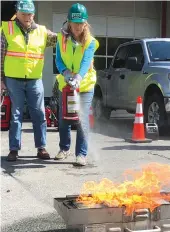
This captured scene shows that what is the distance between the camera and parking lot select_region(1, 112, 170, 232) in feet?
13.0

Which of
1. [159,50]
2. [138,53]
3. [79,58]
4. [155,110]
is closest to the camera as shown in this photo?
[79,58]

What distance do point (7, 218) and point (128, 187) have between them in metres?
1.16

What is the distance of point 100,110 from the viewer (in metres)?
11.2

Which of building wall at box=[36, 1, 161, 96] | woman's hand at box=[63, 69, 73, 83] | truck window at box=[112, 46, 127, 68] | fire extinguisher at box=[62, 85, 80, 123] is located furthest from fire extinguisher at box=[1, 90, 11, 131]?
building wall at box=[36, 1, 161, 96]

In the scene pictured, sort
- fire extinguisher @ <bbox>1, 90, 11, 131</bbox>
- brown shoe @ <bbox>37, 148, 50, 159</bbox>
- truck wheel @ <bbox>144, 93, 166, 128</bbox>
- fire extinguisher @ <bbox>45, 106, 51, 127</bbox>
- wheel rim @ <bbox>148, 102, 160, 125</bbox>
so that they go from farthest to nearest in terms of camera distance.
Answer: fire extinguisher @ <bbox>45, 106, 51, 127</bbox>, fire extinguisher @ <bbox>1, 90, 11, 131</bbox>, wheel rim @ <bbox>148, 102, 160, 125</bbox>, truck wheel @ <bbox>144, 93, 166, 128</bbox>, brown shoe @ <bbox>37, 148, 50, 159</bbox>

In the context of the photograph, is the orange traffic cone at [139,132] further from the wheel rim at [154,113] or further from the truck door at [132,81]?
the truck door at [132,81]

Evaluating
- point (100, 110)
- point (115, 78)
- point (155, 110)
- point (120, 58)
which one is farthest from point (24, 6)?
point (100, 110)

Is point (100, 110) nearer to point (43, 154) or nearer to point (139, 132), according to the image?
point (139, 132)

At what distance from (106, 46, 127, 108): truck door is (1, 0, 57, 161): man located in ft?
14.1

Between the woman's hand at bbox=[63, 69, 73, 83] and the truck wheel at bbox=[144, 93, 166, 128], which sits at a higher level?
the woman's hand at bbox=[63, 69, 73, 83]

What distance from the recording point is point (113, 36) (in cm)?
1502

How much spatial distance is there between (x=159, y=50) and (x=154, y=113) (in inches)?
55.0

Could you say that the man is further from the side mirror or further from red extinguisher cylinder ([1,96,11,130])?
the side mirror

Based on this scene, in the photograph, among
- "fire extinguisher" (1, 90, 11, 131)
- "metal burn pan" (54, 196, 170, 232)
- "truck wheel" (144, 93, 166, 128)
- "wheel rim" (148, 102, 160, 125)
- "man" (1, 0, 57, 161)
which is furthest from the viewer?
"fire extinguisher" (1, 90, 11, 131)
